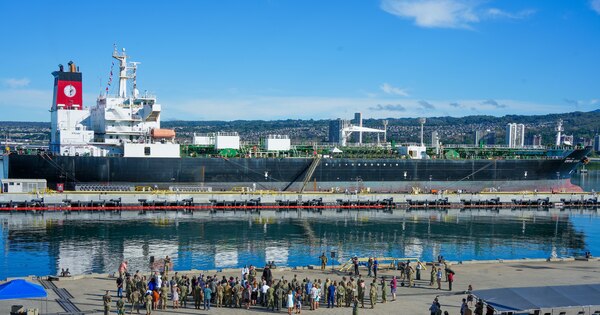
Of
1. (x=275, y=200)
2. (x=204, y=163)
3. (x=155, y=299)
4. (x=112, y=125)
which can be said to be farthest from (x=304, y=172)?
(x=155, y=299)

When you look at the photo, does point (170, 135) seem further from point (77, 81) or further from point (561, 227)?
point (561, 227)

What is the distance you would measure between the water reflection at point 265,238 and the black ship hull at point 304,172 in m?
7.04

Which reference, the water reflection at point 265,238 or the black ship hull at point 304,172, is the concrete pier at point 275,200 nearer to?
the water reflection at point 265,238

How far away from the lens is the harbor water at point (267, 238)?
3238 cm

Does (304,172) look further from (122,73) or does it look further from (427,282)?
(427,282)

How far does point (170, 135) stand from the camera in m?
57.4

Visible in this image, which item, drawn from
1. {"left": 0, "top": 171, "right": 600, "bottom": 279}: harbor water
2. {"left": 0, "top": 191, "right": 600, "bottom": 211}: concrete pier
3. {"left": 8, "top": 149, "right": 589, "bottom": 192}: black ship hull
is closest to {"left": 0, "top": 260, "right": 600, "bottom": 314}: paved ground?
{"left": 0, "top": 171, "right": 600, "bottom": 279}: harbor water

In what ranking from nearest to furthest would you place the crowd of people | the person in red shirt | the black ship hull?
the person in red shirt → the crowd of people → the black ship hull

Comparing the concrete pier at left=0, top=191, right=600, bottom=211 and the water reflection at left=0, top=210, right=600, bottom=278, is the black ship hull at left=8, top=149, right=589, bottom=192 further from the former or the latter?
the water reflection at left=0, top=210, right=600, bottom=278

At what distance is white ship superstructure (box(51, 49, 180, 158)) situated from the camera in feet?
182

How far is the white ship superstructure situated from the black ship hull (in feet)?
6.36

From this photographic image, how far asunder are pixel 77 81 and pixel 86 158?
9483mm

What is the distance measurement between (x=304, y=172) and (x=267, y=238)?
20771 mm

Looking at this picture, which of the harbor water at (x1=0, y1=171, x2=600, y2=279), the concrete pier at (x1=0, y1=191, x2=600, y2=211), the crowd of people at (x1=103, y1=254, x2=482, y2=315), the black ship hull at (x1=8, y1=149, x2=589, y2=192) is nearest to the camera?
the crowd of people at (x1=103, y1=254, x2=482, y2=315)
